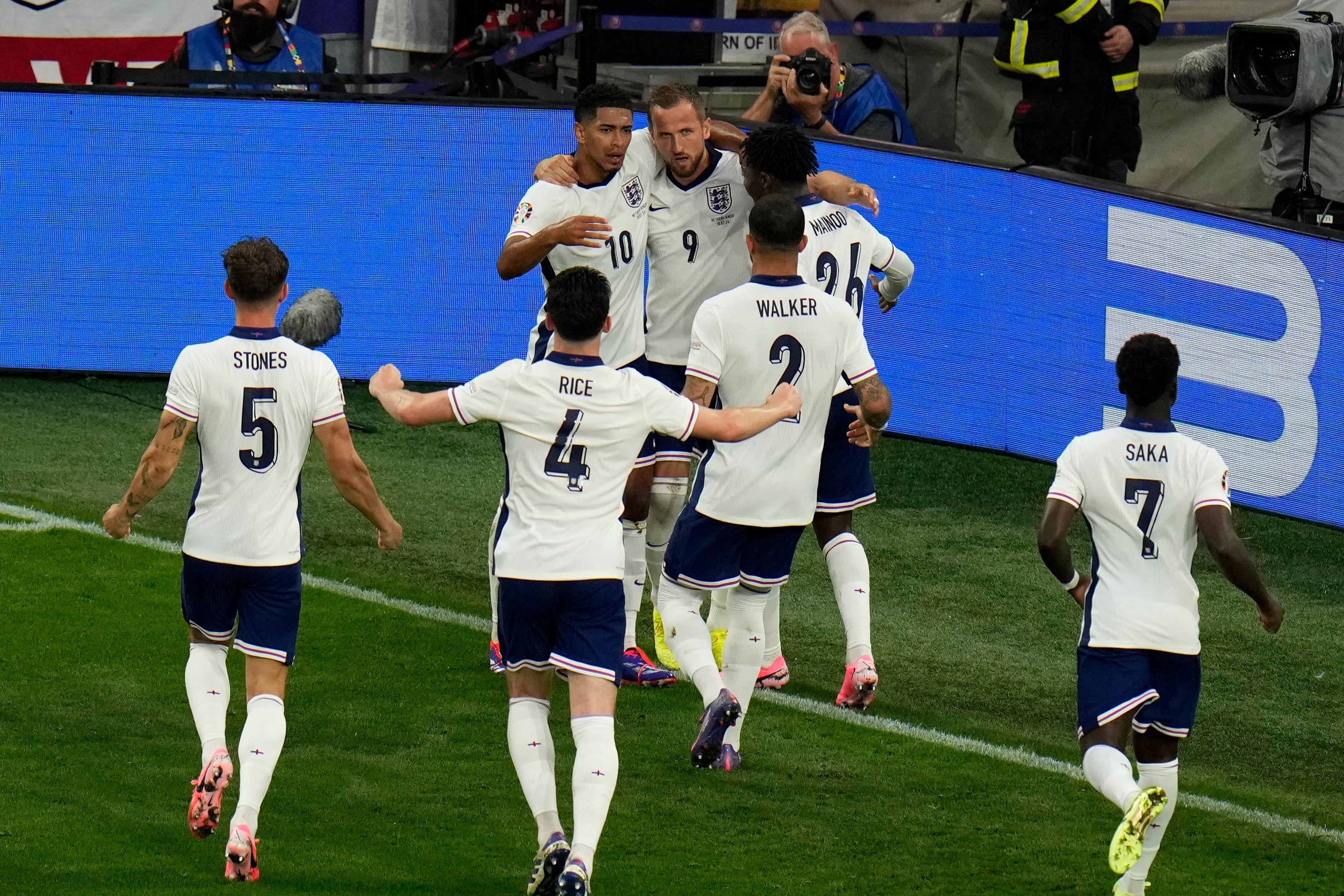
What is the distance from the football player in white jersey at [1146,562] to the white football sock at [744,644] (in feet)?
4.43

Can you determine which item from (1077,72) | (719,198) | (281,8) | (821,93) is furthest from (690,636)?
(281,8)

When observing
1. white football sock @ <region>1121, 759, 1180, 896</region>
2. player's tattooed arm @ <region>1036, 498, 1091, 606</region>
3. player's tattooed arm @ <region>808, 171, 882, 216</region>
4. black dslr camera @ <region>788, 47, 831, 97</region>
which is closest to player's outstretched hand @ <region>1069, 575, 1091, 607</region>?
player's tattooed arm @ <region>1036, 498, 1091, 606</region>

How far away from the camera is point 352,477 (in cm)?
555

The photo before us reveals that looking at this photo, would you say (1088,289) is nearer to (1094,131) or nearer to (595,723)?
(1094,131)

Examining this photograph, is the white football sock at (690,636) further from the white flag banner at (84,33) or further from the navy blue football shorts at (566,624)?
the white flag banner at (84,33)

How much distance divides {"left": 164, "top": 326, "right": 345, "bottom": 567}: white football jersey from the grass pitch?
0.96 m

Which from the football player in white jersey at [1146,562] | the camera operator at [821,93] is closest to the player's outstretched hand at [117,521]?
the football player in white jersey at [1146,562]

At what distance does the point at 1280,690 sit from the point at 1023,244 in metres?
3.16

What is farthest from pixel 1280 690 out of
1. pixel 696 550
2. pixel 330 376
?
pixel 330 376

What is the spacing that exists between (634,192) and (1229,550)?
308cm

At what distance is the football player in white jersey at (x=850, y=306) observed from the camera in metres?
6.67

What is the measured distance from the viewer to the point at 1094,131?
36.7 ft

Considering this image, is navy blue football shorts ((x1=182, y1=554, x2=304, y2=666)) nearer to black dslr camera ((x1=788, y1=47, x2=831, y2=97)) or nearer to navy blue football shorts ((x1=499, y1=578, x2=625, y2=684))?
navy blue football shorts ((x1=499, y1=578, x2=625, y2=684))

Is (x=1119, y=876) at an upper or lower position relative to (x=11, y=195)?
lower
